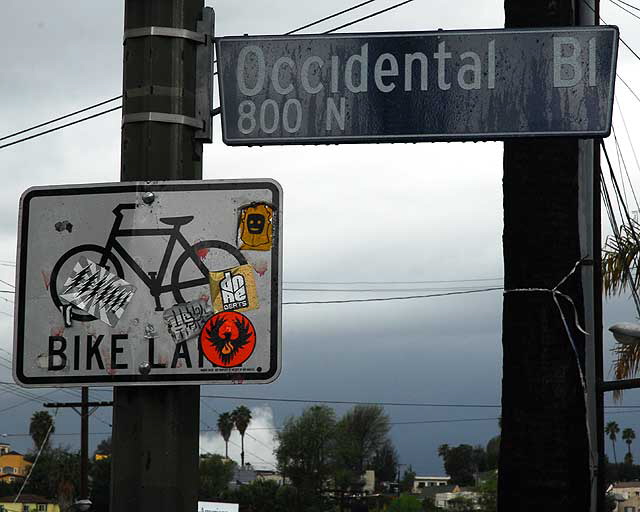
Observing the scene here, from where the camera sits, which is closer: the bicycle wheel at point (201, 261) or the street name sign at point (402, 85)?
the bicycle wheel at point (201, 261)

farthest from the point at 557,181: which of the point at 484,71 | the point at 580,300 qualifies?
the point at 484,71

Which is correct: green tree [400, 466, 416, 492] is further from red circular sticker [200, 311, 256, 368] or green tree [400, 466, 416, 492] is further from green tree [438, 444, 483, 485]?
red circular sticker [200, 311, 256, 368]

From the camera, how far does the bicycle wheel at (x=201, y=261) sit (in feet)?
10.0

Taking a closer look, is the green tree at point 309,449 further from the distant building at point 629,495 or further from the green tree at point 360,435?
the distant building at point 629,495

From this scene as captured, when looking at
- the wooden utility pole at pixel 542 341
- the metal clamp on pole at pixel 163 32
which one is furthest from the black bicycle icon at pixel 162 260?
the wooden utility pole at pixel 542 341

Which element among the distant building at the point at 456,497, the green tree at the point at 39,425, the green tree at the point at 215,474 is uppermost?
the green tree at the point at 39,425

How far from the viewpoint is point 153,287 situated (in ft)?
10.2

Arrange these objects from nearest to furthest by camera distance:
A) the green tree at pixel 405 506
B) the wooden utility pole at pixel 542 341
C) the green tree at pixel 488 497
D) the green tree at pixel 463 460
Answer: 1. the wooden utility pole at pixel 542 341
2. the green tree at pixel 405 506
3. the green tree at pixel 488 497
4. the green tree at pixel 463 460

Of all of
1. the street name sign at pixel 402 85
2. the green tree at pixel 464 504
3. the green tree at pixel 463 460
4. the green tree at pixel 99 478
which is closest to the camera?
the street name sign at pixel 402 85

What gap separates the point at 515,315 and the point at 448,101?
341 cm

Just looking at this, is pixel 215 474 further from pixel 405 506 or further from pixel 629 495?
pixel 629 495

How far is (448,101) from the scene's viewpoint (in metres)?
3.63

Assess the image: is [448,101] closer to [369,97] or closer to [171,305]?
[369,97]

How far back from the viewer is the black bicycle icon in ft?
10.1
